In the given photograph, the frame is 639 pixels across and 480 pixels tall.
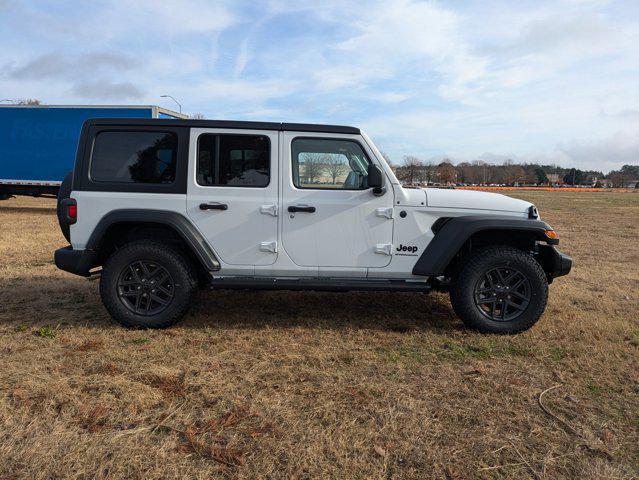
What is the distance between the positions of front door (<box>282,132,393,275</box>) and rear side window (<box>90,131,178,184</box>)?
3.47 ft

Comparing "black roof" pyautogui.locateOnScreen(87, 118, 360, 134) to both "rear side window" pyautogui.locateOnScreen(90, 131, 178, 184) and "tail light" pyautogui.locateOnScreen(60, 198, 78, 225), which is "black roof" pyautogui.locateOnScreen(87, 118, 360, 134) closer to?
"rear side window" pyautogui.locateOnScreen(90, 131, 178, 184)

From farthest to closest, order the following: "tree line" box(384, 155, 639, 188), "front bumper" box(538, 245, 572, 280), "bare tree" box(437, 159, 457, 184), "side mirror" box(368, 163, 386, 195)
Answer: "tree line" box(384, 155, 639, 188), "bare tree" box(437, 159, 457, 184), "front bumper" box(538, 245, 572, 280), "side mirror" box(368, 163, 386, 195)

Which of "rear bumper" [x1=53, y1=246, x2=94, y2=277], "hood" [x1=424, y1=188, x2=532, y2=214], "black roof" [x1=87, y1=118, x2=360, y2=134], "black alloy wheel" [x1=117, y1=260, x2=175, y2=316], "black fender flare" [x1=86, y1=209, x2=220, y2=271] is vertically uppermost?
"black roof" [x1=87, y1=118, x2=360, y2=134]

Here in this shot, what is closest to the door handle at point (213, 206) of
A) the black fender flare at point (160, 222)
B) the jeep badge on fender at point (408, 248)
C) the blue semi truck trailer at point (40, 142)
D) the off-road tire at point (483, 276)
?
the black fender flare at point (160, 222)

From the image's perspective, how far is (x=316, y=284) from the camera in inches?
167

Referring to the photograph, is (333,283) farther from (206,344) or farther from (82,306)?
(82,306)

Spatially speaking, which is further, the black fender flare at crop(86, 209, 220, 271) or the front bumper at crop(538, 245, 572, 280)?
the front bumper at crop(538, 245, 572, 280)

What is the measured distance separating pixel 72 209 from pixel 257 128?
1.80 m

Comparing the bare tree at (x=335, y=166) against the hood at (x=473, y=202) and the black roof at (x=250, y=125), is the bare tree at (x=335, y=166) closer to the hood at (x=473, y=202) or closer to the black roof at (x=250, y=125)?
the black roof at (x=250, y=125)

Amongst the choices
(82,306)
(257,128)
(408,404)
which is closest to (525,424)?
(408,404)

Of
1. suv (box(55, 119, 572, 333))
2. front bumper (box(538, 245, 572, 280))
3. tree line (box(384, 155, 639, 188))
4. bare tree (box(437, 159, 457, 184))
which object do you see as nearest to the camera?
suv (box(55, 119, 572, 333))

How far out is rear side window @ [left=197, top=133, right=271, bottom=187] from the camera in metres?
4.31

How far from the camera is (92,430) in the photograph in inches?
104

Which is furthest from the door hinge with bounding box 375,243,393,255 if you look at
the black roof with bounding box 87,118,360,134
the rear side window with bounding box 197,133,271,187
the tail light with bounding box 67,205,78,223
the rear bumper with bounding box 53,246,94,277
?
the tail light with bounding box 67,205,78,223
